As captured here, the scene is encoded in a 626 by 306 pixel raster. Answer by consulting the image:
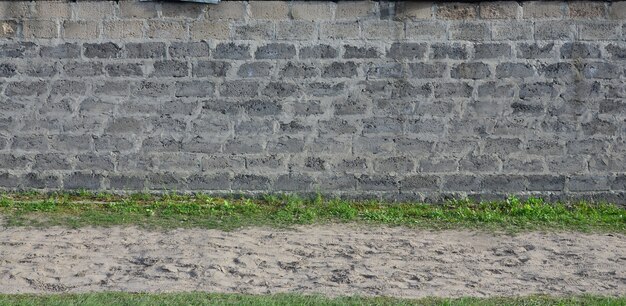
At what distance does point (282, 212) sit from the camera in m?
9.25

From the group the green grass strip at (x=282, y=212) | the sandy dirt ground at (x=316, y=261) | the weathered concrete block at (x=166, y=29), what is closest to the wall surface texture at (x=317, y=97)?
the weathered concrete block at (x=166, y=29)

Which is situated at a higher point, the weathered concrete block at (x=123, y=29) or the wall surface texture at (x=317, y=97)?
the weathered concrete block at (x=123, y=29)

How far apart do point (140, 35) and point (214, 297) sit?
A: 3652 mm

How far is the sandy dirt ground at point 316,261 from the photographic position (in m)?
7.03

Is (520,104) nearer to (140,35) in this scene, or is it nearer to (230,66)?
(230,66)

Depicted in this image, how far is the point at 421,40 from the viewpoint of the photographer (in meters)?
9.52

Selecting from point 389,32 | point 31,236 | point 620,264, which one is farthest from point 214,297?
point 389,32

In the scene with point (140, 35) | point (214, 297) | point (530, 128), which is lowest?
point (214, 297)

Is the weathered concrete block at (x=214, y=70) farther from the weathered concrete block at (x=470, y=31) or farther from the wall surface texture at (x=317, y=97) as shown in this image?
the weathered concrete block at (x=470, y=31)

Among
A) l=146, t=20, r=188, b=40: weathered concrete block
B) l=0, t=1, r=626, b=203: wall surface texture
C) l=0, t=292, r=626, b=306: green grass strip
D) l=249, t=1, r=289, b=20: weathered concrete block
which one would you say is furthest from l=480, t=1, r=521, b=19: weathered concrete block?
l=0, t=292, r=626, b=306: green grass strip

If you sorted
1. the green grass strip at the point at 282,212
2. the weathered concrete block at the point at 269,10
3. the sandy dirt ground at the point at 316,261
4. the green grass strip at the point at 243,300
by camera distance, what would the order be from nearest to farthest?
1. the green grass strip at the point at 243,300
2. the sandy dirt ground at the point at 316,261
3. the green grass strip at the point at 282,212
4. the weathered concrete block at the point at 269,10

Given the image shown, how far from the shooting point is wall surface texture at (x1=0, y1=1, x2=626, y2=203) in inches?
375

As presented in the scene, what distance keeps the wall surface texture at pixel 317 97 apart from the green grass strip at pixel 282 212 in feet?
0.44

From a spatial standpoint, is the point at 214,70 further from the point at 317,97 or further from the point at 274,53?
the point at 317,97
